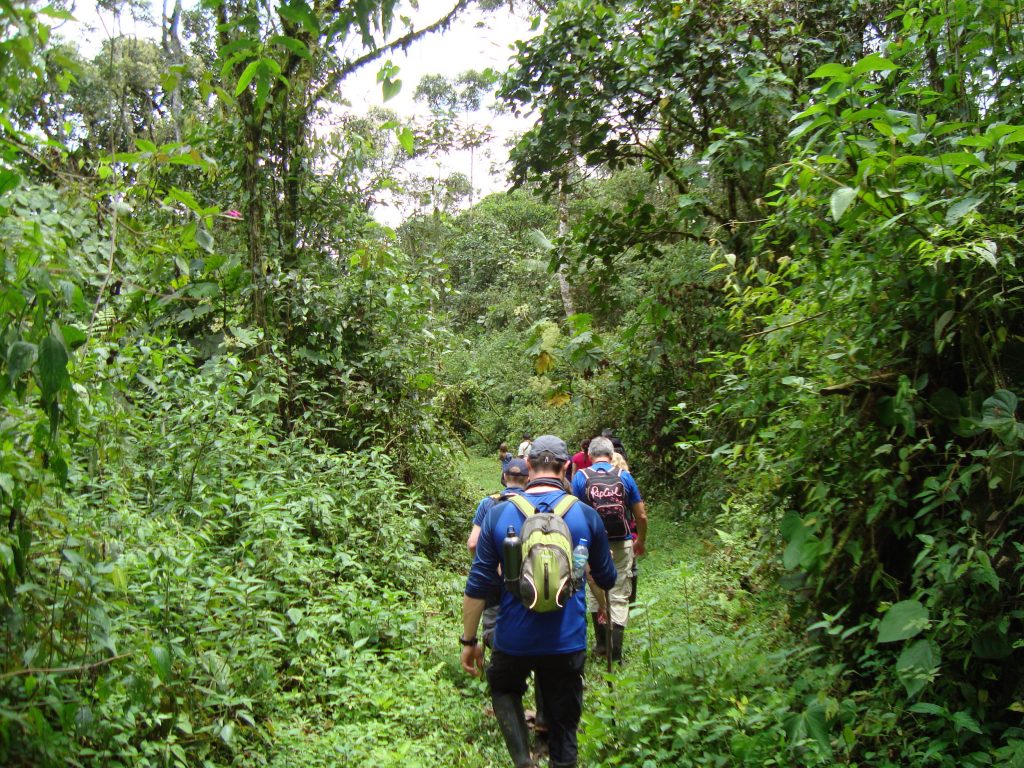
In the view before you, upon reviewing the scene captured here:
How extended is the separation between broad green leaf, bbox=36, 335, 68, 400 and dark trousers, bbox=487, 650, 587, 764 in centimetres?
231

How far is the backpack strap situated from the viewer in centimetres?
372

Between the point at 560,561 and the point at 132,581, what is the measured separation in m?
2.27

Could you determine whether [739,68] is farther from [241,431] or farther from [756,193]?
[241,431]

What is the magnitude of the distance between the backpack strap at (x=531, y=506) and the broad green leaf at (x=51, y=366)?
6.85ft

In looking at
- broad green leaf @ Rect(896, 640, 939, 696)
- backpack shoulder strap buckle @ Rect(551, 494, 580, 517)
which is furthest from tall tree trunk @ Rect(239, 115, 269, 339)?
broad green leaf @ Rect(896, 640, 939, 696)

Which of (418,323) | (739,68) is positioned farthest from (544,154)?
(418,323)

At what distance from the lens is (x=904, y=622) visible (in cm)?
336

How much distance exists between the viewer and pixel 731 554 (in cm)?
665

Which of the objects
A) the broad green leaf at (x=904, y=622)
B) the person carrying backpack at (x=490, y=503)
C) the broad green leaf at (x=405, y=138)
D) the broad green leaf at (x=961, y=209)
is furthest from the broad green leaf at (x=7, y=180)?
the broad green leaf at (x=904, y=622)

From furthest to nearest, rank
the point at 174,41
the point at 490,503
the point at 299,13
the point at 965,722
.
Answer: the point at 174,41
the point at 490,503
the point at 965,722
the point at 299,13

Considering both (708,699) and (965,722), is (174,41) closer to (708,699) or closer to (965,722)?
(708,699)

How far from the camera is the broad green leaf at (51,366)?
219 cm

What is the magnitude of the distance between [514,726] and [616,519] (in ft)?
8.37

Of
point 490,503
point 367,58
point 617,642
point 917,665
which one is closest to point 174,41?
point 367,58
